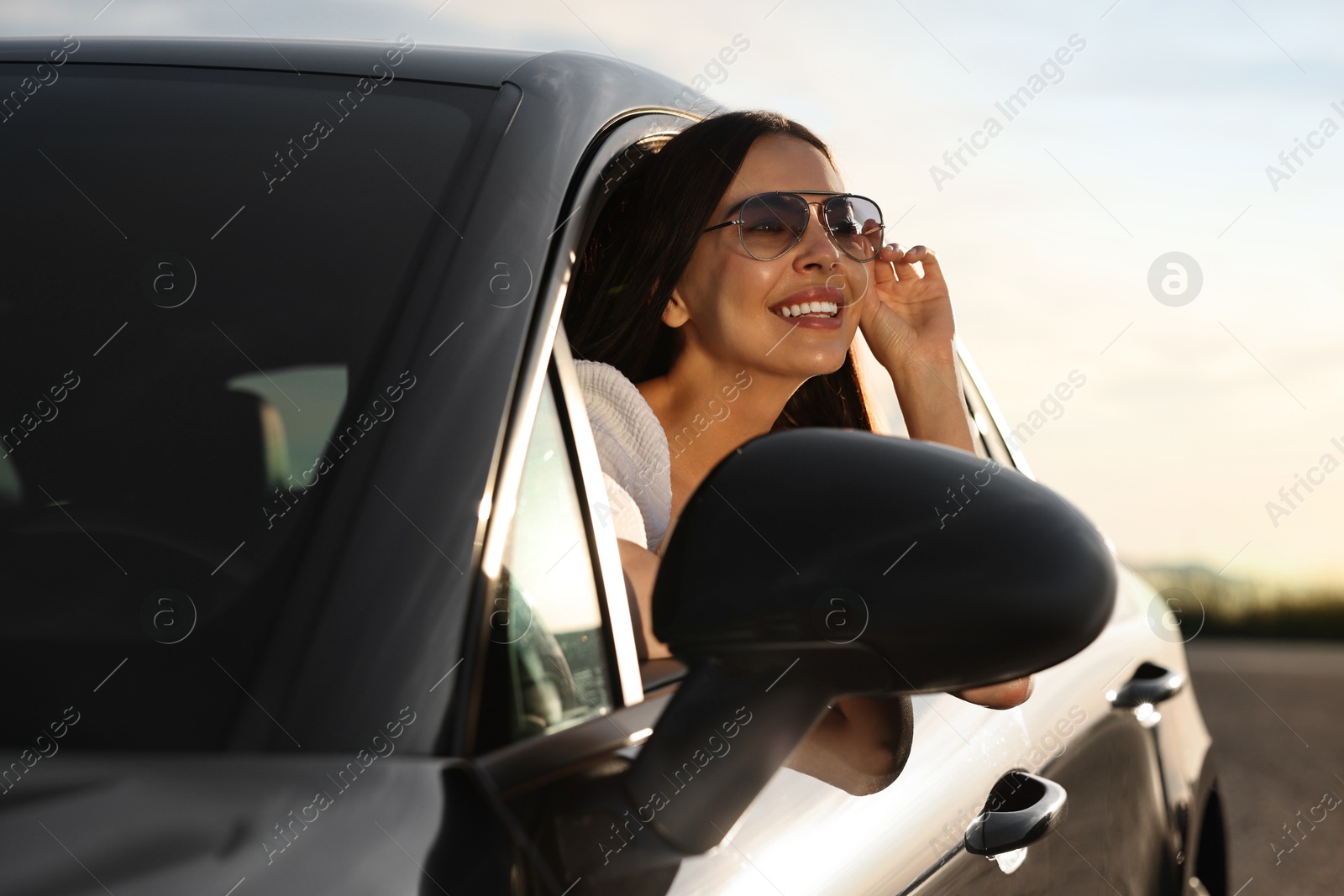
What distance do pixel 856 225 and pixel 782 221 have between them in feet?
0.53

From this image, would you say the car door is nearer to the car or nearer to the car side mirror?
the car

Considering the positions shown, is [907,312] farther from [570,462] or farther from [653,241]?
[570,462]

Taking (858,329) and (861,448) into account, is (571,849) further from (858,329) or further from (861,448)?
Answer: (858,329)

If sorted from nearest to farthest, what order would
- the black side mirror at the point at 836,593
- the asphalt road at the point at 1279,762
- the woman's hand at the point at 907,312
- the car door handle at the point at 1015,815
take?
1. the black side mirror at the point at 836,593
2. the car door handle at the point at 1015,815
3. the woman's hand at the point at 907,312
4. the asphalt road at the point at 1279,762


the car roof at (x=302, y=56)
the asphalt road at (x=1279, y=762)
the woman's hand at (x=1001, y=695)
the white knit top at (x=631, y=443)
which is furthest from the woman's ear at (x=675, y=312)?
the asphalt road at (x=1279, y=762)

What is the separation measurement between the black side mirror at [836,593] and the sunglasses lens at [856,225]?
149 cm

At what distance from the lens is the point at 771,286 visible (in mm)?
2557

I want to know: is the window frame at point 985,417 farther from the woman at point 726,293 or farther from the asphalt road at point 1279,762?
the asphalt road at point 1279,762

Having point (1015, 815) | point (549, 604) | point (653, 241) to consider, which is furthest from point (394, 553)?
point (653, 241)

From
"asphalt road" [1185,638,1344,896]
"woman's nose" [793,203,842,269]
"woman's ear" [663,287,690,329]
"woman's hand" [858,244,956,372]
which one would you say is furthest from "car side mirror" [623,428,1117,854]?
"asphalt road" [1185,638,1344,896]

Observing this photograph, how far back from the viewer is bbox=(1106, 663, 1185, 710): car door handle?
2680 mm

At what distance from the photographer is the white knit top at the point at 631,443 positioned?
78.1 inches

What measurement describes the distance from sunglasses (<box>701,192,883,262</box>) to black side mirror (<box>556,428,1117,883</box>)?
1446mm

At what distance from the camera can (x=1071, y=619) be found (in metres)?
1.08
